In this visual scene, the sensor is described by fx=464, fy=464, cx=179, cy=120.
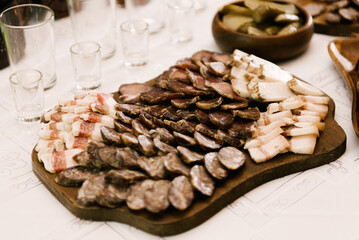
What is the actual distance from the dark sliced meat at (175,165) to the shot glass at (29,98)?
66 centimetres

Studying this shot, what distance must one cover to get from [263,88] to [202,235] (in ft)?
2.19

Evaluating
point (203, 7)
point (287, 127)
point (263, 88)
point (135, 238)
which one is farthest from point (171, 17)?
point (135, 238)

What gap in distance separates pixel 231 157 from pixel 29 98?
2.77ft

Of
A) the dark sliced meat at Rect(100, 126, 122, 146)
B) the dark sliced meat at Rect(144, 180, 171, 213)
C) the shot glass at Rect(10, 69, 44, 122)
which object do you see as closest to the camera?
A: the dark sliced meat at Rect(144, 180, 171, 213)

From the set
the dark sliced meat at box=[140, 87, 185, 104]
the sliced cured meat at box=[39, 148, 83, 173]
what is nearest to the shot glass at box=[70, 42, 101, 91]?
the dark sliced meat at box=[140, 87, 185, 104]

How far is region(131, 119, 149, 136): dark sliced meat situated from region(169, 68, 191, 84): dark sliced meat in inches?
11.9

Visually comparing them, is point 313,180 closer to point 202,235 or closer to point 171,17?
point 202,235

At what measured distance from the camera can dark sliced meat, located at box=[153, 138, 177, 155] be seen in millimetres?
1499

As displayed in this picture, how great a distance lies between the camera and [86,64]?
2.02m

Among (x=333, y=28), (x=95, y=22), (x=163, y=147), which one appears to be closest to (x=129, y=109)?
(x=163, y=147)

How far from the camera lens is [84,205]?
4.58ft

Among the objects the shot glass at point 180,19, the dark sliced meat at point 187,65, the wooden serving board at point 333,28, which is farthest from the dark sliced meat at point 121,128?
the wooden serving board at point 333,28

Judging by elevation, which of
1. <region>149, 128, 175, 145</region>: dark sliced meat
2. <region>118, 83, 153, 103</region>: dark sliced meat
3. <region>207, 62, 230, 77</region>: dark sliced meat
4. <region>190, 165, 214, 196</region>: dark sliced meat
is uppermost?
<region>207, 62, 230, 77</region>: dark sliced meat

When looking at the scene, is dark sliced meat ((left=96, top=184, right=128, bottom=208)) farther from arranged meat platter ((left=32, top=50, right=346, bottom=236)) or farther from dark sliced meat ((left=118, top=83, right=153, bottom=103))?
dark sliced meat ((left=118, top=83, right=153, bottom=103))
